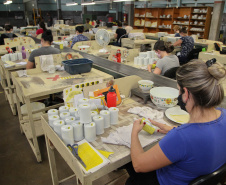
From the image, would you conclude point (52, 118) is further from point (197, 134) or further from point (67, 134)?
point (197, 134)

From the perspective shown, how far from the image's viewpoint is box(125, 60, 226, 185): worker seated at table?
92cm

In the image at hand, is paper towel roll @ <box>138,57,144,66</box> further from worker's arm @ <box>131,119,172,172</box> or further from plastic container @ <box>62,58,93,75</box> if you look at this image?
worker's arm @ <box>131,119,172,172</box>

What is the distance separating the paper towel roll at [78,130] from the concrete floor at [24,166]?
2.77 ft

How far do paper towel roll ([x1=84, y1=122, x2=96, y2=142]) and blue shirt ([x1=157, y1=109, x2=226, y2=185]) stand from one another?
1.71ft

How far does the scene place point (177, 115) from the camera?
5.43 feet

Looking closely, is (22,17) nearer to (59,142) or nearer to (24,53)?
(24,53)

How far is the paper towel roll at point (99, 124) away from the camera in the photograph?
4.53ft

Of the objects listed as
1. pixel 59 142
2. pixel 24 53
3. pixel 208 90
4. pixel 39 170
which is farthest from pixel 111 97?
pixel 24 53

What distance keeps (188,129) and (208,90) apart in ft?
0.72

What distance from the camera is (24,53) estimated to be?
3820 millimetres

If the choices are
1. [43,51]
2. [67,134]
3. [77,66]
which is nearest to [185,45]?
[77,66]

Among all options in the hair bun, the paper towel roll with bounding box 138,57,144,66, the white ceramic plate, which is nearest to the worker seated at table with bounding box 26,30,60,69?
the paper towel roll with bounding box 138,57,144,66

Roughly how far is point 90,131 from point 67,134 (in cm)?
16

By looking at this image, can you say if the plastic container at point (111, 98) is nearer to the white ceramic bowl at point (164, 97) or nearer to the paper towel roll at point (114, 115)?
the paper towel roll at point (114, 115)
